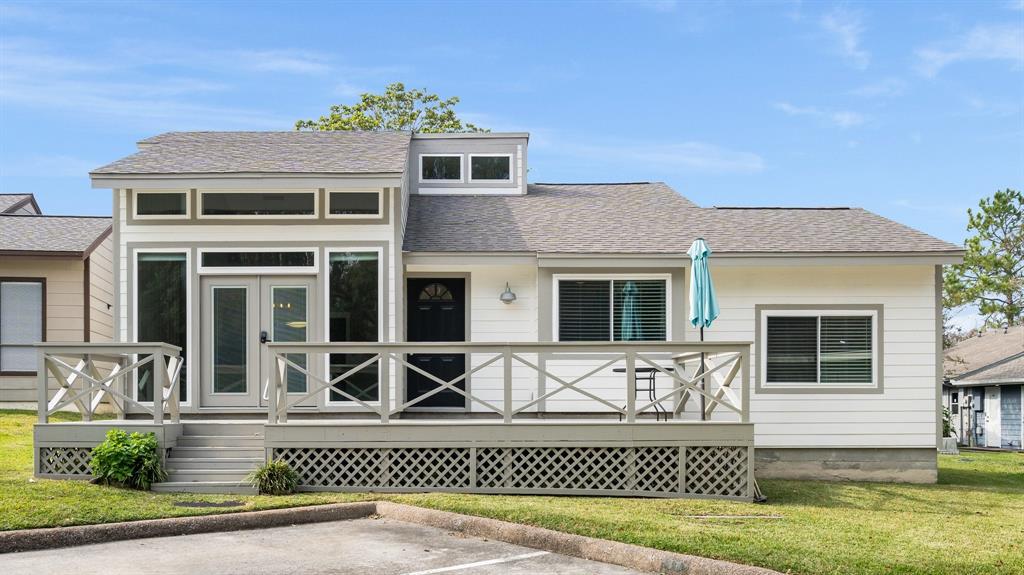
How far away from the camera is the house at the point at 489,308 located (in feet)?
44.0

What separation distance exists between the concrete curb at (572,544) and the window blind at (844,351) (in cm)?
702

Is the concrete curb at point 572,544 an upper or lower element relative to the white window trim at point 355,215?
lower

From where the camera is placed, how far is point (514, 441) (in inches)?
452

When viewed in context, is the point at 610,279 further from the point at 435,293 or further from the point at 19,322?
the point at 19,322

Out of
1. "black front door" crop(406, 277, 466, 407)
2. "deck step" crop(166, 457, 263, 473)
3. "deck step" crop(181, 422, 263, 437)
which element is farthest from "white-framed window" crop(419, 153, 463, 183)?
"deck step" crop(166, 457, 263, 473)

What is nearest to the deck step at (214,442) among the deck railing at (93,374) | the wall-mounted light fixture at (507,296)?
the deck railing at (93,374)

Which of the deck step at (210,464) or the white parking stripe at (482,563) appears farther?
the deck step at (210,464)

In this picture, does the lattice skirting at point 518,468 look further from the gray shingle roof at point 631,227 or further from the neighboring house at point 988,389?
the neighboring house at point 988,389

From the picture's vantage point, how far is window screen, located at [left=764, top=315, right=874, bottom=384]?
47.5ft

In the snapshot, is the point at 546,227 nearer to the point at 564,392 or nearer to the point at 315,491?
the point at 564,392

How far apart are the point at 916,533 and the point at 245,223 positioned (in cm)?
877

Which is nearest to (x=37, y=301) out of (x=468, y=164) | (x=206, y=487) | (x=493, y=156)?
(x=468, y=164)

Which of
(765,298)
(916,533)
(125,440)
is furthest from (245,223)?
(916,533)

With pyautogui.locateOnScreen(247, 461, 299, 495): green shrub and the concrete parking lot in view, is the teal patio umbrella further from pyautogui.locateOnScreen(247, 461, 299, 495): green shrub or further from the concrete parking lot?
pyautogui.locateOnScreen(247, 461, 299, 495): green shrub
